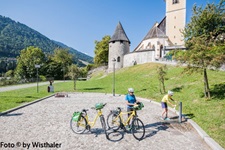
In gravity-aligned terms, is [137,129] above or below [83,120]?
below

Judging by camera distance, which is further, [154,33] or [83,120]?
[154,33]

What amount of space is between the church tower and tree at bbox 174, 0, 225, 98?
35967 millimetres

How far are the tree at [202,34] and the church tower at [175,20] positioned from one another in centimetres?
A: 3597

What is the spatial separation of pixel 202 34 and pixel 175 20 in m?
41.1

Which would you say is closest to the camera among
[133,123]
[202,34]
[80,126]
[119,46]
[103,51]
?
[133,123]

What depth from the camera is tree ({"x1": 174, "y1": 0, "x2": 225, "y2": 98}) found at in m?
11.4

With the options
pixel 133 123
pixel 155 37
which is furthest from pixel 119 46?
pixel 133 123

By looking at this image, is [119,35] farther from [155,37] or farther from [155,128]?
[155,128]

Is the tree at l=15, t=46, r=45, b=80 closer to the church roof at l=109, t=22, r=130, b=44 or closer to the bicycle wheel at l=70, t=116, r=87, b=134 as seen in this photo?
the church roof at l=109, t=22, r=130, b=44

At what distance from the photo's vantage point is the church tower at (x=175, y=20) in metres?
50.8

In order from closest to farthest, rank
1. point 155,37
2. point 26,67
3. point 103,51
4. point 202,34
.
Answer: point 202,34, point 155,37, point 26,67, point 103,51

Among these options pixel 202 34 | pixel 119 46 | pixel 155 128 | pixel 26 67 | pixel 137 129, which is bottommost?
pixel 155 128

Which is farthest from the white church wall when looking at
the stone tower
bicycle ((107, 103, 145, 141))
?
bicycle ((107, 103, 145, 141))

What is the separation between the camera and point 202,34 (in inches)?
577
